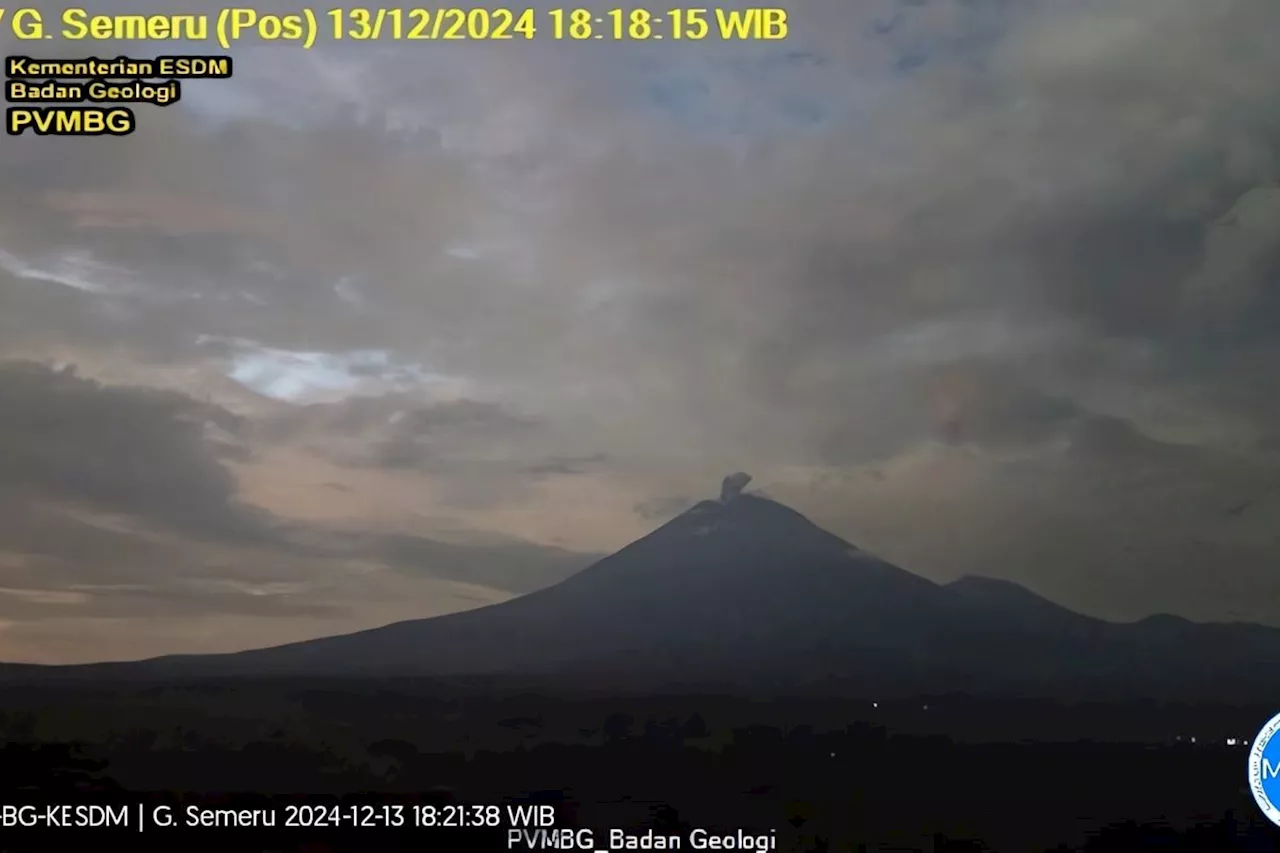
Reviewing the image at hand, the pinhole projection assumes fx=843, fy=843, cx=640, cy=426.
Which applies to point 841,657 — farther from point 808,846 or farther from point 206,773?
point 206,773

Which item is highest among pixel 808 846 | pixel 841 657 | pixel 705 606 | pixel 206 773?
pixel 705 606

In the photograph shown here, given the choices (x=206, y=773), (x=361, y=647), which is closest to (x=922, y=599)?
(x=361, y=647)

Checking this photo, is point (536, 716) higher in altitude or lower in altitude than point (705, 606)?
lower
